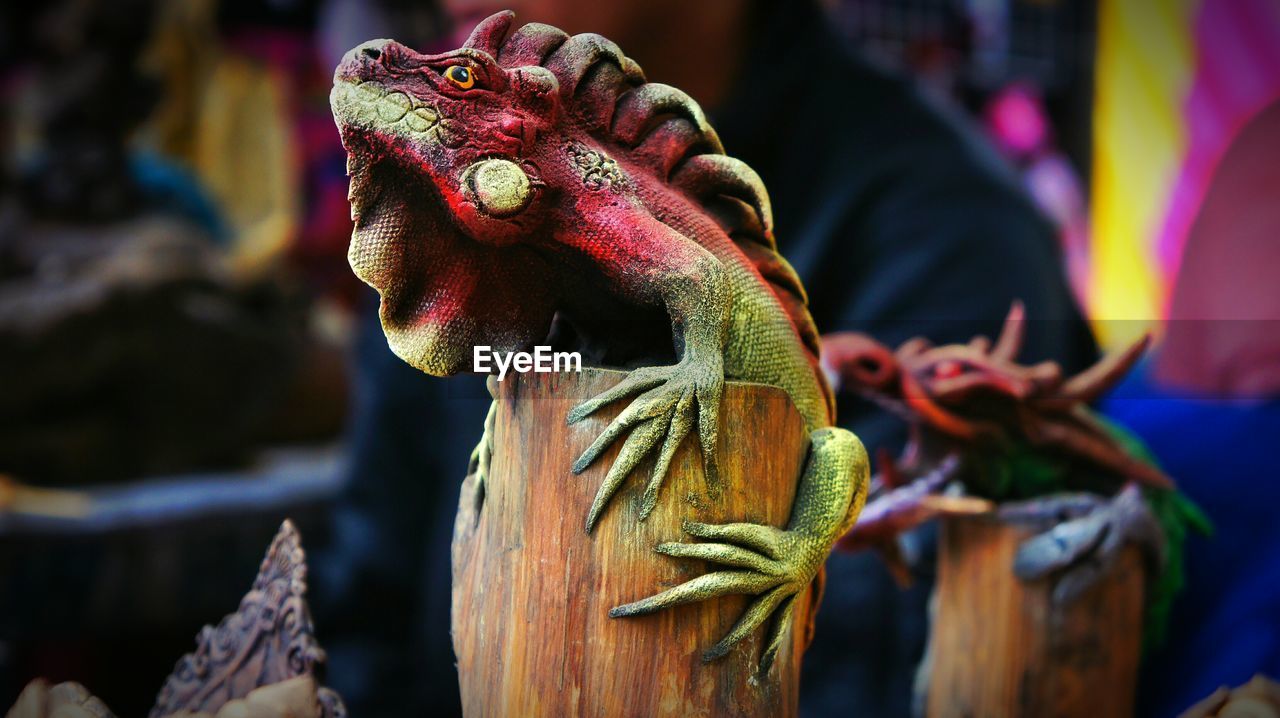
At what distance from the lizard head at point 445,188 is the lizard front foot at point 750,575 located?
9.0 inches

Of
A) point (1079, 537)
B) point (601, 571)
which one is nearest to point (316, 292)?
point (1079, 537)

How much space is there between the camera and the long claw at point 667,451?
0.78 metres

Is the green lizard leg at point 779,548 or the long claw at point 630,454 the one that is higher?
the long claw at point 630,454

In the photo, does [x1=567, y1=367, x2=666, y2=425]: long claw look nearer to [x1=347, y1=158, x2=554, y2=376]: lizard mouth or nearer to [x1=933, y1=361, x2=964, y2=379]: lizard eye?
[x1=347, y1=158, x2=554, y2=376]: lizard mouth

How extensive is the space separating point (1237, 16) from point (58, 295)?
264 centimetres

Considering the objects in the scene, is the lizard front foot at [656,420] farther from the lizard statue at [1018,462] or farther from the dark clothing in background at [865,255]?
the dark clothing in background at [865,255]

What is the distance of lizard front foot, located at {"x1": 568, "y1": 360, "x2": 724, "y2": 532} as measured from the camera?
0.77m

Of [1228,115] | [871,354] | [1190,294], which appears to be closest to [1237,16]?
[1228,115]

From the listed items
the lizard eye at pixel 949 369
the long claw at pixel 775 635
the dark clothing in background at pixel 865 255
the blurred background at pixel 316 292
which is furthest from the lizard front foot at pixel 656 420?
the dark clothing in background at pixel 865 255

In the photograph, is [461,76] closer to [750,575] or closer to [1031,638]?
[750,575]

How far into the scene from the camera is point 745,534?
80 cm

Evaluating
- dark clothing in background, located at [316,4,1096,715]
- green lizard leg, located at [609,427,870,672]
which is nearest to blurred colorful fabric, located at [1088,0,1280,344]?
dark clothing in background, located at [316,4,1096,715]

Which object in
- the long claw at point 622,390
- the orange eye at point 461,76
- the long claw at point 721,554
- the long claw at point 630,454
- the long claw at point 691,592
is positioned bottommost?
the long claw at point 691,592

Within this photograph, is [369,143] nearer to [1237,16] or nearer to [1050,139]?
[1237,16]
